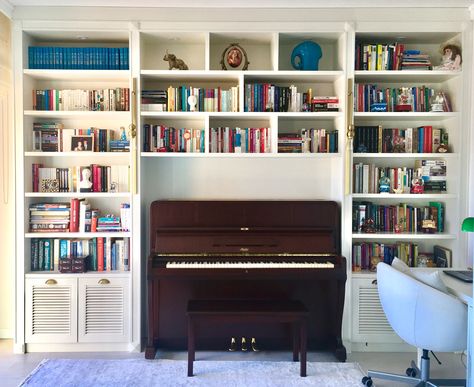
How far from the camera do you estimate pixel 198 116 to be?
335cm

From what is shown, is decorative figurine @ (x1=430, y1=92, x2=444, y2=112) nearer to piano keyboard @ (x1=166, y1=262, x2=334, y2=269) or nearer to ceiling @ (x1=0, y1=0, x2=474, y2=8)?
ceiling @ (x1=0, y1=0, x2=474, y2=8)

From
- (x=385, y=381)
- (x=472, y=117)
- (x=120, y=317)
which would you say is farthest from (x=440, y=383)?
(x=120, y=317)

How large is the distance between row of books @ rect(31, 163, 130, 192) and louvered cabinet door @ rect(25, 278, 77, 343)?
0.71 metres

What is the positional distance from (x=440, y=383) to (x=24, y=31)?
368 cm

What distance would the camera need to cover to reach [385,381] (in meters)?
2.86

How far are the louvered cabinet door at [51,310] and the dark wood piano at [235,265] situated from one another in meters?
0.62

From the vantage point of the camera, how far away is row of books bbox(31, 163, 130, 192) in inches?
134

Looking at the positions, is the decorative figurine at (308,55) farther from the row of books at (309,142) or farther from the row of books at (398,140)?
the row of books at (398,140)

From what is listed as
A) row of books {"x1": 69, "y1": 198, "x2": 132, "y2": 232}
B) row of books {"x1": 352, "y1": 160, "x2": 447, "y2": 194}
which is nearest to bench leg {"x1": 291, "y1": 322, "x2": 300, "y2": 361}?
row of books {"x1": 352, "y1": 160, "x2": 447, "y2": 194}

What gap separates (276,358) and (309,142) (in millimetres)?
1624

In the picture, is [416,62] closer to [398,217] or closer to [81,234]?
[398,217]

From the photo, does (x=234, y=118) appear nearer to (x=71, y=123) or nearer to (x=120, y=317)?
(x=71, y=123)

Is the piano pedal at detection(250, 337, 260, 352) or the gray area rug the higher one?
the piano pedal at detection(250, 337, 260, 352)

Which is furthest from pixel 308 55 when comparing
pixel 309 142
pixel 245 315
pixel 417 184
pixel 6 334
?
pixel 6 334
